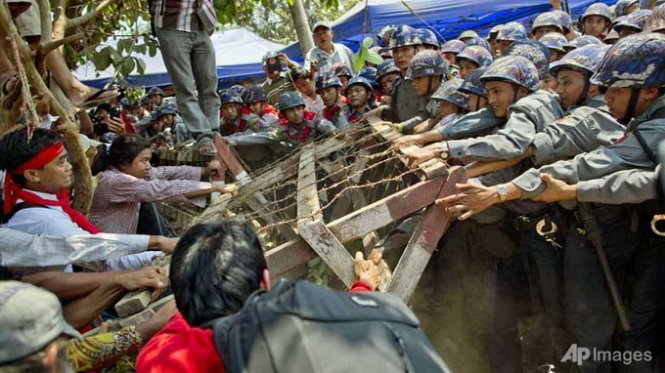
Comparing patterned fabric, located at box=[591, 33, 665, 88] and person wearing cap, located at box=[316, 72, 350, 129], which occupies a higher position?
patterned fabric, located at box=[591, 33, 665, 88]

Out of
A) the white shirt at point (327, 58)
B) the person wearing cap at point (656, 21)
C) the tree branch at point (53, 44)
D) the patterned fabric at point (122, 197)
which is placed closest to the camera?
the tree branch at point (53, 44)

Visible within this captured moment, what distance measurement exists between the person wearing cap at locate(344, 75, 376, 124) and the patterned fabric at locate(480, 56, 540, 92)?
8.72 ft

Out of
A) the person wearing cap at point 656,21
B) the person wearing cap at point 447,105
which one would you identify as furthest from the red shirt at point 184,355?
the person wearing cap at point 656,21

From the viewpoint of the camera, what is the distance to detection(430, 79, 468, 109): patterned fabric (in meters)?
4.44

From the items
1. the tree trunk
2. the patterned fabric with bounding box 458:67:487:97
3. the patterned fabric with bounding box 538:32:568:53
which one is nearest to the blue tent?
the tree trunk

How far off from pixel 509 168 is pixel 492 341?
127 cm

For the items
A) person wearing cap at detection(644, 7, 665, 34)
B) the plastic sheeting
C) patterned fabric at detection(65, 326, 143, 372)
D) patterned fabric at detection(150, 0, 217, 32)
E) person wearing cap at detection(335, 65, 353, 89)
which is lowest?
the plastic sheeting

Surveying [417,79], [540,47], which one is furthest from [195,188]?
[540,47]

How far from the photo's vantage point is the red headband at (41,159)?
2.96m

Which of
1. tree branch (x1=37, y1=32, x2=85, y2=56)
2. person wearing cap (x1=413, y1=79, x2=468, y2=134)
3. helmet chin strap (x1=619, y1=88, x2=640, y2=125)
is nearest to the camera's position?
helmet chin strap (x1=619, y1=88, x2=640, y2=125)

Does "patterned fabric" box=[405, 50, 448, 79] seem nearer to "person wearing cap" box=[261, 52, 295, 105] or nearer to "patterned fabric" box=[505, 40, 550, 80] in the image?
"patterned fabric" box=[505, 40, 550, 80]

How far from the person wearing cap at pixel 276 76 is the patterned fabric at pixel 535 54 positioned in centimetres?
412

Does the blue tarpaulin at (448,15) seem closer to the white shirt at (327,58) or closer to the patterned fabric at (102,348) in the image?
the white shirt at (327,58)

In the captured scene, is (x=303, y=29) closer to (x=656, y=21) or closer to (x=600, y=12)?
(x=600, y=12)
